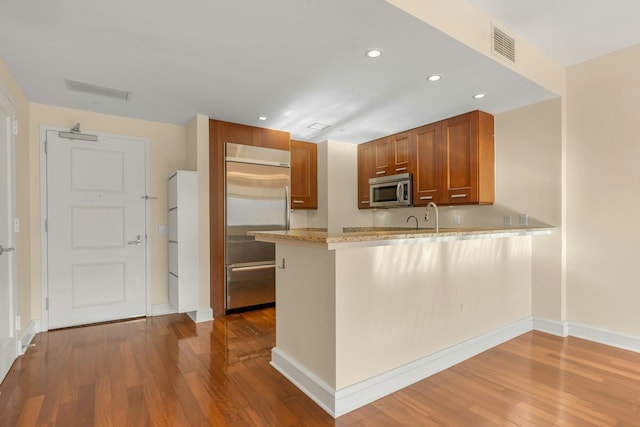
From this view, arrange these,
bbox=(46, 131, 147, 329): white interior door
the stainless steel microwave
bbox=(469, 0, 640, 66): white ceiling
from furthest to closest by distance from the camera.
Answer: the stainless steel microwave < bbox=(46, 131, 147, 329): white interior door < bbox=(469, 0, 640, 66): white ceiling

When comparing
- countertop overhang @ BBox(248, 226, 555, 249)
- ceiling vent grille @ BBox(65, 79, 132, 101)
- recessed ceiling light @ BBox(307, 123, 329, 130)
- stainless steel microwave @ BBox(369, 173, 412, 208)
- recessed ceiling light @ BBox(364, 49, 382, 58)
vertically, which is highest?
ceiling vent grille @ BBox(65, 79, 132, 101)

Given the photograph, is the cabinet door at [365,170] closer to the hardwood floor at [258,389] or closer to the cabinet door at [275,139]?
the cabinet door at [275,139]

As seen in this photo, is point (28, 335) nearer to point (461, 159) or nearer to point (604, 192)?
point (461, 159)

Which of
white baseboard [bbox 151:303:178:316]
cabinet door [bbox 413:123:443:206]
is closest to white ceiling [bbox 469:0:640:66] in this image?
cabinet door [bbox 413:123:443:206]

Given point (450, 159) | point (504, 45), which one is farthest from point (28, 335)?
point (504, 45)

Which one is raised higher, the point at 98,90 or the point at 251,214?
the point at 98,90

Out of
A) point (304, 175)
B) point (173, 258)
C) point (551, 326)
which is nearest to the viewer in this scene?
point (551, 326)

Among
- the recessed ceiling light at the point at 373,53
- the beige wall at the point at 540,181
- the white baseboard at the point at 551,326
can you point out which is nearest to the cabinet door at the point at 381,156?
the beige wall at the point at 540,181

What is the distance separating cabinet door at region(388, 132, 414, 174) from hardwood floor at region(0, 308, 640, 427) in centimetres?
234

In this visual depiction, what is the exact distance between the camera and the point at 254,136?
163 inches

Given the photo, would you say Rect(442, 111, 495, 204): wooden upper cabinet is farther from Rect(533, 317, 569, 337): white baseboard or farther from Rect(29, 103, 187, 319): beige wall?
Rect(29, 103, 187, 319): beige wall

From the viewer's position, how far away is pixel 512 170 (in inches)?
138

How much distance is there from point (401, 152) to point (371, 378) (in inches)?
120

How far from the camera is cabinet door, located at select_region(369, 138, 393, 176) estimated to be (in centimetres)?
456
